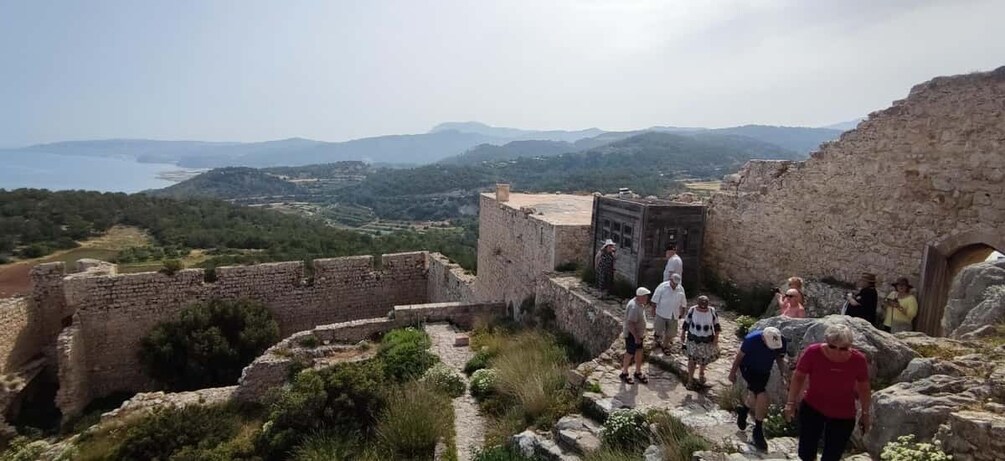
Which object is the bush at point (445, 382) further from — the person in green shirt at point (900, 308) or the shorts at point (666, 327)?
the person in green shirt at point (900, 308)

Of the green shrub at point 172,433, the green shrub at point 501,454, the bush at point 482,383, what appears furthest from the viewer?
the green shrub at point 172,433

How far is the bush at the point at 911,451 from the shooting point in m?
3.79

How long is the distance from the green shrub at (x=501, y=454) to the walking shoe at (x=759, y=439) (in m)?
2.26

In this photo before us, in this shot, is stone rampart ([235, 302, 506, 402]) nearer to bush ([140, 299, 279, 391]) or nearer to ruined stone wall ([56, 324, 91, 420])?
bush ([140, 299, 279, 391])

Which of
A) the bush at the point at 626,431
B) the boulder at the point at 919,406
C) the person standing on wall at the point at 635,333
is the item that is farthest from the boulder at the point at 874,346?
the person standing on wall at the point at 635,333

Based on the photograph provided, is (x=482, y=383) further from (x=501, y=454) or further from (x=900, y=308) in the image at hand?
(x=900, y=308)

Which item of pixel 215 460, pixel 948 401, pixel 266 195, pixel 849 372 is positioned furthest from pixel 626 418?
pixel 266 195

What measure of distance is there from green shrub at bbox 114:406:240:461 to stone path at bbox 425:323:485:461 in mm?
4184

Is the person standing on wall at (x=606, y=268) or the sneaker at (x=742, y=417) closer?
the sneaker at (x=742, y=417)

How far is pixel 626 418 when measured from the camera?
586 cm

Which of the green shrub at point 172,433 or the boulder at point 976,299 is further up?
the boulder at point 976,299

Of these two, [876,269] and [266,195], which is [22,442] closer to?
[876,269]

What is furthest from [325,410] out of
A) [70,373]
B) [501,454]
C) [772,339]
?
[70,373]

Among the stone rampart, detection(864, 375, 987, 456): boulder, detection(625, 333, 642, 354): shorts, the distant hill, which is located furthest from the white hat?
the distant hill
